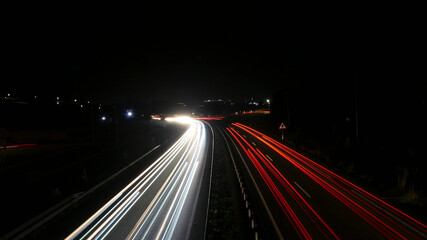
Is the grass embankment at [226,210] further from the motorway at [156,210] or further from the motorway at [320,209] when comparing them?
the motorway at [320,209]

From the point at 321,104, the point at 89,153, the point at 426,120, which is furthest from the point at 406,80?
the point at 89,153

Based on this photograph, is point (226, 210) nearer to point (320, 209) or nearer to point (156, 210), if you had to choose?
point (156, 210)

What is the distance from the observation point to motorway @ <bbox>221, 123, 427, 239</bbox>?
29.5ft

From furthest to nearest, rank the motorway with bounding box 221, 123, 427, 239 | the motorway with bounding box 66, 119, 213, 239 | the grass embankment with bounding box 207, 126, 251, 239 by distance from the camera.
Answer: the motorway with bounding box 66, 119, 213, 239, the grass embankment with bounding box 207, 126, 251, 239, the motorway with bounding box 221, 123, 427, 239

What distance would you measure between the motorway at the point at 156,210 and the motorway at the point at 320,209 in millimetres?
2819

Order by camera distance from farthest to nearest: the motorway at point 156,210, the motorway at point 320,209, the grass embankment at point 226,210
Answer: the motorway at point 156,210, the grass embankment at point 226,210, the motorway at point 320,209

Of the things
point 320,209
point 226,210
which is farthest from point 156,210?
point 320,209

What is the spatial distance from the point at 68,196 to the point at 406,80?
4434 cm

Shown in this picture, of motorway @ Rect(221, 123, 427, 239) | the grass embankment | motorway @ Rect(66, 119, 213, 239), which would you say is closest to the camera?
motorway @ Rect(221, 123, 427, 239)

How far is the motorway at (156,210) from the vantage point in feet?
30.7

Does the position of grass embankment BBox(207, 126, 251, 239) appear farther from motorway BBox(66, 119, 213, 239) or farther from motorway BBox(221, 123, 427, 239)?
motorway BBox(221, 123, 427, 239)

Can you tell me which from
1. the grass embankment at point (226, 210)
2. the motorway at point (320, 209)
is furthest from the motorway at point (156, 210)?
the motorway at point (320, 209)

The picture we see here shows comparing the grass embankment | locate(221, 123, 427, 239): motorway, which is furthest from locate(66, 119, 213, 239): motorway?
locate(221, 123, 427, 239): motorway

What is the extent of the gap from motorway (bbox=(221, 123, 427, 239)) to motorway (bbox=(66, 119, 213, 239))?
111 inches
